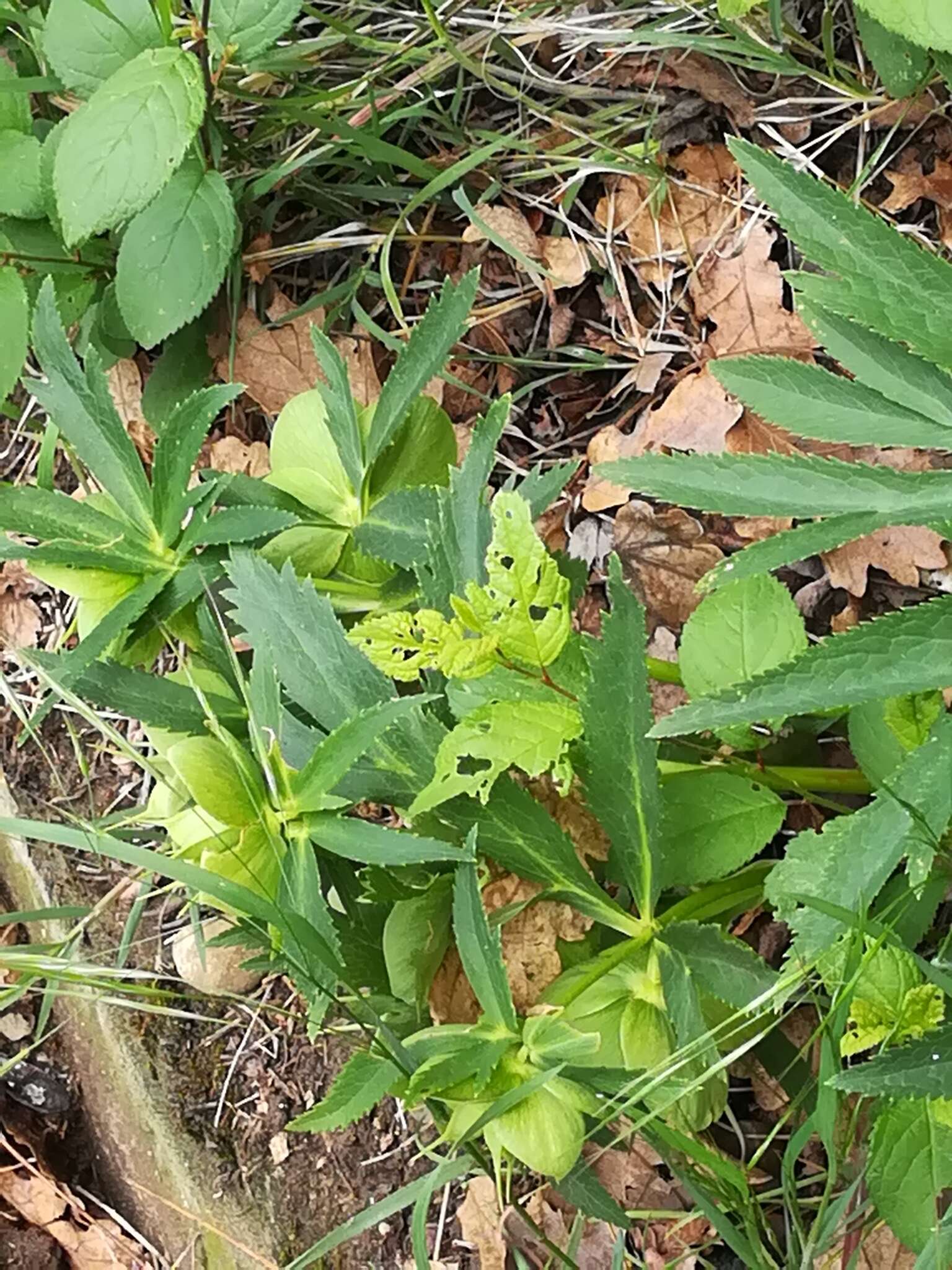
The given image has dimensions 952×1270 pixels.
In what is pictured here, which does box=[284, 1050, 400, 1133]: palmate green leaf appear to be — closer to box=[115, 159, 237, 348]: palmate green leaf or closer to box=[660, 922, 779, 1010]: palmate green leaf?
box=[660, 922, 779, 1010]: palmate green leaf

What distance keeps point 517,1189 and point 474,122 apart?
4.51ft

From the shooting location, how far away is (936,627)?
0.86 metres

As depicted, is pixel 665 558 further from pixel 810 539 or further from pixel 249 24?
pixel 249 24

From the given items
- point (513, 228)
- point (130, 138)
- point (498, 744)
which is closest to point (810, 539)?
point (498, 744)

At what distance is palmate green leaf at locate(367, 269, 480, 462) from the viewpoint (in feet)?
3.76

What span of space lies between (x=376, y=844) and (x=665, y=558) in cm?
63

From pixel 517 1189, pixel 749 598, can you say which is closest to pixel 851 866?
pixel 749 598

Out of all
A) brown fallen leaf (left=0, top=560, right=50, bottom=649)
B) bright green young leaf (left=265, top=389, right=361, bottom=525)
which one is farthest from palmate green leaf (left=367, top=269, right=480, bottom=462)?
brown fallen leaf (left=0, top=560, right=50, bottom=649)

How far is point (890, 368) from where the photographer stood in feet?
3.07

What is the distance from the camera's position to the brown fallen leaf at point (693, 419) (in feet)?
4.57

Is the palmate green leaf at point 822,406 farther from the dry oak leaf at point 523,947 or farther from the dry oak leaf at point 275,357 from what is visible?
the dry oak leaf at point 275,357

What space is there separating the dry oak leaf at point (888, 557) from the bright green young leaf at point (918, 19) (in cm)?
49

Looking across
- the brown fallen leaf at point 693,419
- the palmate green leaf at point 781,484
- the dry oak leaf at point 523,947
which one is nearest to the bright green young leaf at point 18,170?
the brown fallen leaf at point 693,419

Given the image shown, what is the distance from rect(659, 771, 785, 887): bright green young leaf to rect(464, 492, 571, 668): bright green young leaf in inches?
9.5
